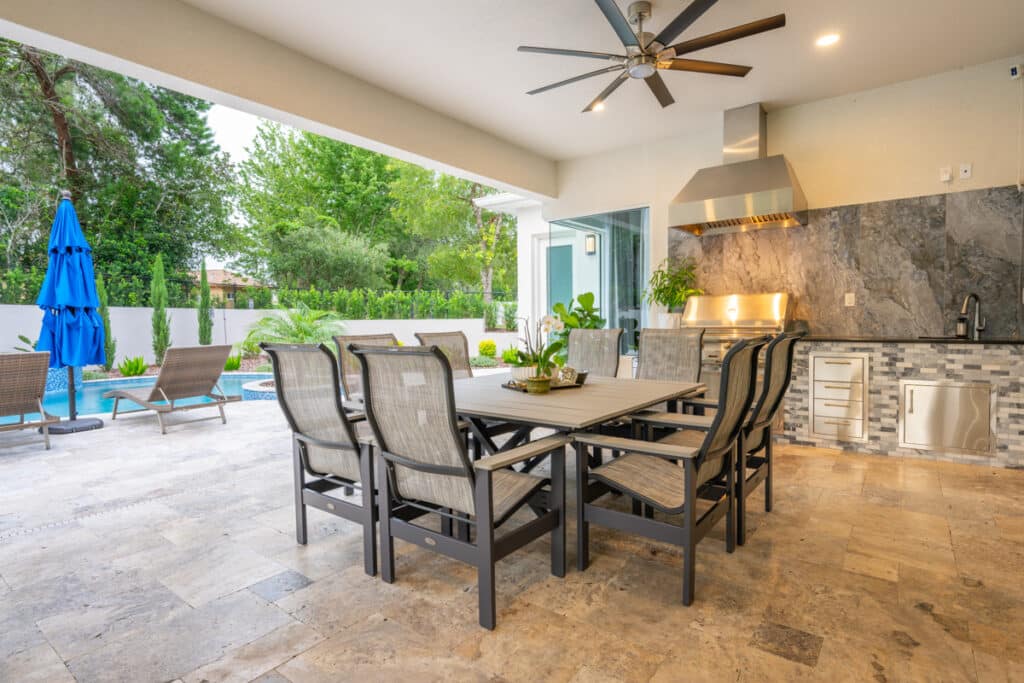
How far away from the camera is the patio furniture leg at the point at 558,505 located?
2.08 metres

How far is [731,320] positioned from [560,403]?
3.17 meters

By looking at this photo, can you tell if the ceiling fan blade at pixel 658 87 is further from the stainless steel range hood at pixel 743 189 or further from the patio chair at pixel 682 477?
the patio chair at pixel 682 477

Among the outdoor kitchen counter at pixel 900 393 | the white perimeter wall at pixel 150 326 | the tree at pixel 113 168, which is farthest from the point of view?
the tree at pixel 113 168

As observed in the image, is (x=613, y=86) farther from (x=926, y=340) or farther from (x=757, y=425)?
(x=926, y=340)

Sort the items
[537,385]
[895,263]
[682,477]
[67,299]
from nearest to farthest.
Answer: [682,477]
[537,385]
[895,263]
[67,299]

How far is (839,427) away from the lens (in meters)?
4.16

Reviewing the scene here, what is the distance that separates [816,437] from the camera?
4.28 metres

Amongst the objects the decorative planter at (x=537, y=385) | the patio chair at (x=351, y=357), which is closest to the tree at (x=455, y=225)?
the patio chair at (x=351, y=357)

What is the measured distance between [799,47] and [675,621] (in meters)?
3.94

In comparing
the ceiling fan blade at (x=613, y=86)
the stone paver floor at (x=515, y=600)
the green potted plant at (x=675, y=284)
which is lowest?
the stone paver floor at (x=515, y=600)

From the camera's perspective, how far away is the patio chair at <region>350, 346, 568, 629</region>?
1.72 meters

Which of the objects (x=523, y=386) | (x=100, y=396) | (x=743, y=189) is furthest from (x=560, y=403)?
(x=100, y=396)

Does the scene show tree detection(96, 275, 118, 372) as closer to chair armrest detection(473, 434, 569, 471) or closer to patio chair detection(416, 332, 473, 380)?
patio chair detection(416, 332, 473, 380)

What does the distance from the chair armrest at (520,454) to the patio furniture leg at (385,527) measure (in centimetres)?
50
